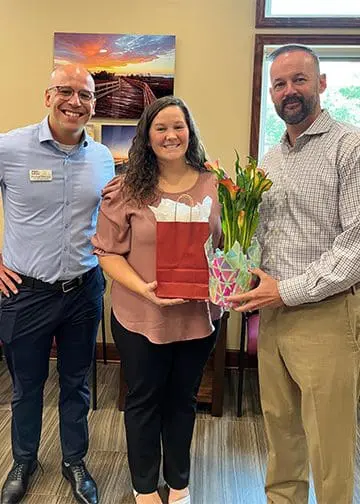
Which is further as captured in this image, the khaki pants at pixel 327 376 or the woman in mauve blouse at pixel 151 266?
the woman in mauve blouse at pixel 151 266

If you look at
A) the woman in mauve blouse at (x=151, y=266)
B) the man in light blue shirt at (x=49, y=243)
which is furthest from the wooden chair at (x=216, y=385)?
the woman in mauve blouse at (x=151, y=266)

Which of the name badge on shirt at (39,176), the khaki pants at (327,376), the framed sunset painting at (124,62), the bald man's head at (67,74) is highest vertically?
the framed sunset painting at (124,62)

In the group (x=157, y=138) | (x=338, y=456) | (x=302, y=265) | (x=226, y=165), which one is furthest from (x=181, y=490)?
(x=226, y=165)

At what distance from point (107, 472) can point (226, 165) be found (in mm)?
2014

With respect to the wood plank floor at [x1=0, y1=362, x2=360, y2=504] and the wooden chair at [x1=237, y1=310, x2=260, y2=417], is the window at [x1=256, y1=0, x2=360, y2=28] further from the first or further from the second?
the wood plank floor at [x1=0, y1=362, x2=360, y2=504]

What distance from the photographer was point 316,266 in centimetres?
144

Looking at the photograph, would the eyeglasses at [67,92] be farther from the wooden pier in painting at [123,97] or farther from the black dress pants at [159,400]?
the wooden pier in painting at [123,97]

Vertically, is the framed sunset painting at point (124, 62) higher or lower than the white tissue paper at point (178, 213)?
higher

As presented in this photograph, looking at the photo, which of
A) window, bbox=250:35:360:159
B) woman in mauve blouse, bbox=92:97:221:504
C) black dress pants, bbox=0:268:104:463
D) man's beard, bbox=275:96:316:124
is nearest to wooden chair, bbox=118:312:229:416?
black dress pants, bbox=0:268:104:463

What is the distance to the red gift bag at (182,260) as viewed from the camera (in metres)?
1.48

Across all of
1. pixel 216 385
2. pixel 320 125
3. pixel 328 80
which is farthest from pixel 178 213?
pixel 328 80

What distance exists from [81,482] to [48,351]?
562mm

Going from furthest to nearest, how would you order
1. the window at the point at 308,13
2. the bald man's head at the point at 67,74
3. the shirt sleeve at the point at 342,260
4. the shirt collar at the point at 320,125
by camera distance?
the window at the point at 308,13, the bald man's head at the point at 67,74, the shirt collar at the point at 320,125, the shirt sleeve at the point at 342,260

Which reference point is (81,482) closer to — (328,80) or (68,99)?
(68,99)
